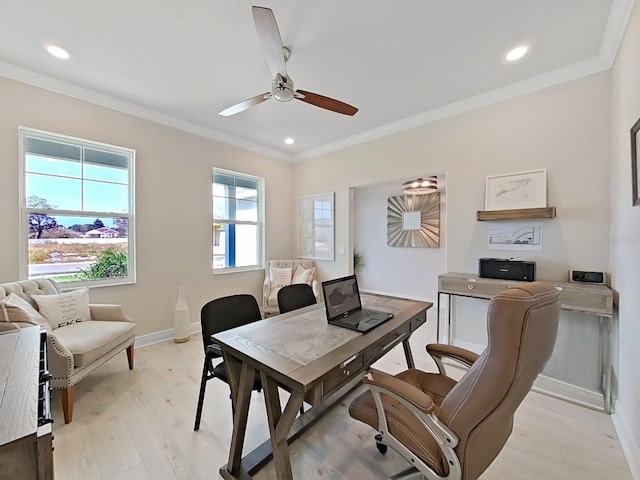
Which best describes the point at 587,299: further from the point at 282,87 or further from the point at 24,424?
the point at 24,424

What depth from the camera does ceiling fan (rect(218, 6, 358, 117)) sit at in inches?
59.9

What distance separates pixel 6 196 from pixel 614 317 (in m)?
5.25

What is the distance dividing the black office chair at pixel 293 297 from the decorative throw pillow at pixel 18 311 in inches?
69.8

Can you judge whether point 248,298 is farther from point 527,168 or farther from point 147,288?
point 527,168

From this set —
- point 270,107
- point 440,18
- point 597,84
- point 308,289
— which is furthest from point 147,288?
point 597,84

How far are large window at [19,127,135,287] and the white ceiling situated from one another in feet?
1.95

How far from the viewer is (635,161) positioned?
1.63 metres

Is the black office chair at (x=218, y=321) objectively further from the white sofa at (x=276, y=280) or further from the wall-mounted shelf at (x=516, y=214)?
the wall-mounted shelf at (x=516, y=214)

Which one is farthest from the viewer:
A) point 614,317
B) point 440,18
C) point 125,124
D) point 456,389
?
point 125,124

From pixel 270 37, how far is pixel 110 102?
2.42m

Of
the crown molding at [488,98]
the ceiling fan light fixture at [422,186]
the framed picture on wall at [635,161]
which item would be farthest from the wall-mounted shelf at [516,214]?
the ceiling fan light fixture at [422,186]

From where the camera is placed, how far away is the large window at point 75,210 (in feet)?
8.75

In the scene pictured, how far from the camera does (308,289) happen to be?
8.34ft

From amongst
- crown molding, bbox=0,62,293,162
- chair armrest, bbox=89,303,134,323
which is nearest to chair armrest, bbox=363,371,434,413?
chair armrest, bbox=89,303,134,323
